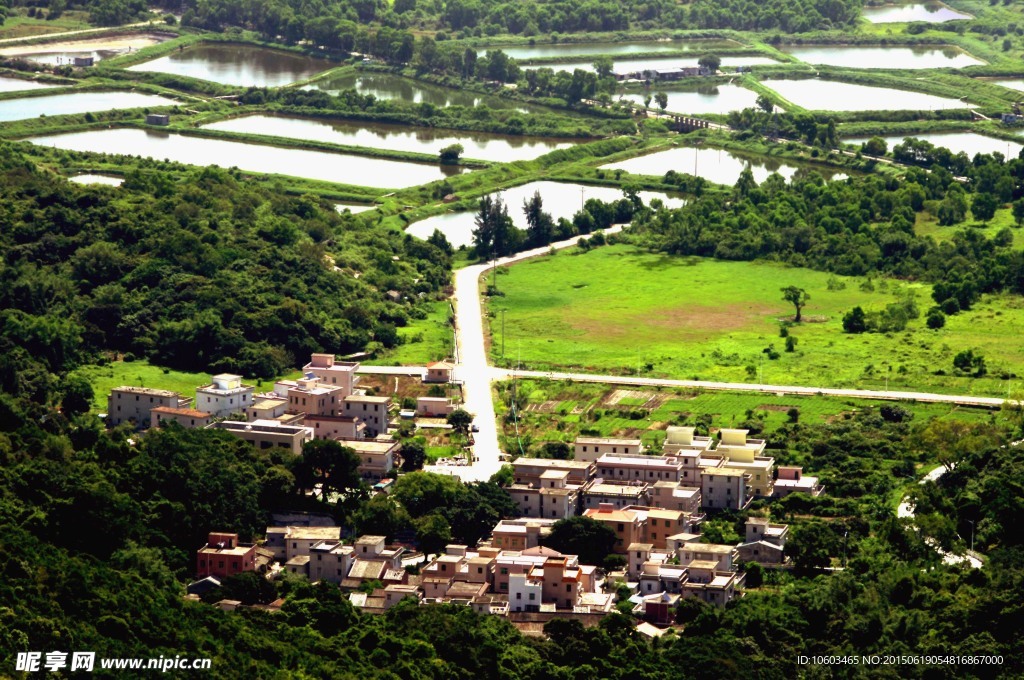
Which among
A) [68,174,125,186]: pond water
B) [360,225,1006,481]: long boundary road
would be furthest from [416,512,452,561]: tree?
[68,174,125,186]: pond water

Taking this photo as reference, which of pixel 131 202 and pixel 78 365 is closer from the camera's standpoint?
pixel 78 365

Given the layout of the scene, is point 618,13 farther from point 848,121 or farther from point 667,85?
point 848,121

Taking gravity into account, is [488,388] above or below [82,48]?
below

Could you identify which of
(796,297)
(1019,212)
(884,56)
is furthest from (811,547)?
(884,56)

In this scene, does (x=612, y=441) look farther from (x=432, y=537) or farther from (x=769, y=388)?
(x=769, y=388)

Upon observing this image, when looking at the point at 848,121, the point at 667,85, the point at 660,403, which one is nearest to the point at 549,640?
the point at 660,403

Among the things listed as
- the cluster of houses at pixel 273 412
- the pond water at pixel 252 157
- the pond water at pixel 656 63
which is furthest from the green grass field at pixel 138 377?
the pond water at pixel 656 63

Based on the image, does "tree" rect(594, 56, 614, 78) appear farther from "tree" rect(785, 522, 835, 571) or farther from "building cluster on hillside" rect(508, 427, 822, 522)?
"tree" rect(785, 522, 835, 571)
